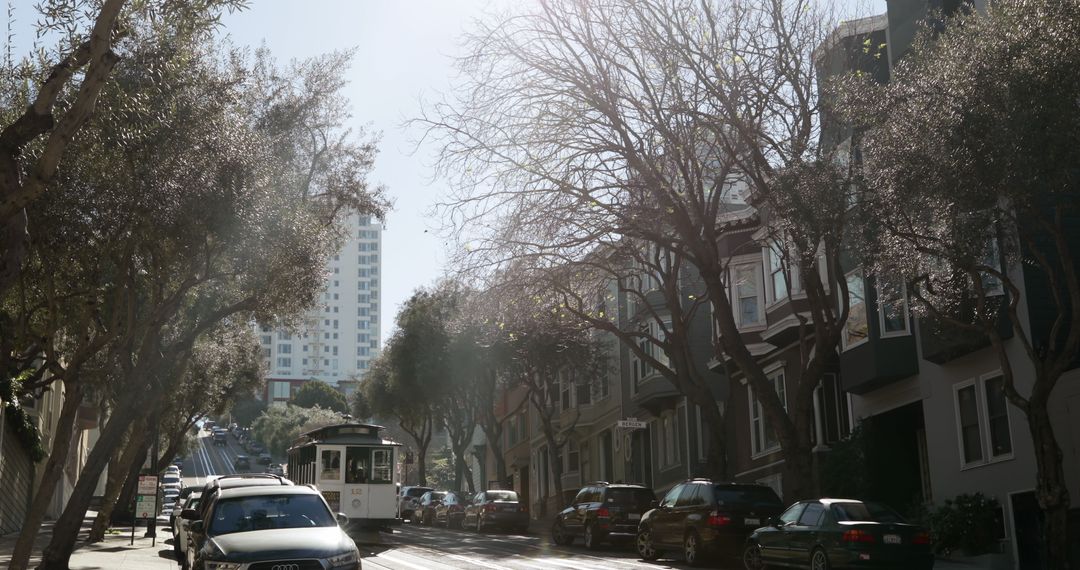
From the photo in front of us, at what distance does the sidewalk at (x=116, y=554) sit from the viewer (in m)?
20.8

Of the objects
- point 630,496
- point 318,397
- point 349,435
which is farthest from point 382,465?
point 318,397

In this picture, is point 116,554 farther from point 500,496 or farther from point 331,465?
point 500,496

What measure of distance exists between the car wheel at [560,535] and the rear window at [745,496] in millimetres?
8532

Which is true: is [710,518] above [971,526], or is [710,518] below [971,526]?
above

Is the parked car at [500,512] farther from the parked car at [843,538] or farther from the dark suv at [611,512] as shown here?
the parked car at [843,538]

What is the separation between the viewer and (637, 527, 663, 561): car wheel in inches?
902

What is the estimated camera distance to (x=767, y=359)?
33.4 m

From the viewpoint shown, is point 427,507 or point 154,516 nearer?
point 154,516

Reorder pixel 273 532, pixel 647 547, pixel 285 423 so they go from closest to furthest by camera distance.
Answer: pixel 273 532
pixel 647 547
pixel 285 423

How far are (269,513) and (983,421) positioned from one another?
15.0 m

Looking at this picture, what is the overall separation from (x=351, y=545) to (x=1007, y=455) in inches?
563

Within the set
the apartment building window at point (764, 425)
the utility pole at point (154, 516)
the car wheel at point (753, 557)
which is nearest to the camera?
the car wheel at point (753, 557)

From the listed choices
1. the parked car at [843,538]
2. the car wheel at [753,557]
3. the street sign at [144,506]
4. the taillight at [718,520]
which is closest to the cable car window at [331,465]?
the street sign at [144,506]

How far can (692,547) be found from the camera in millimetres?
21172
